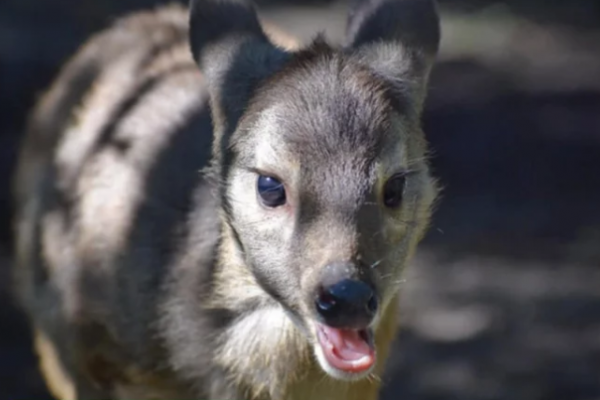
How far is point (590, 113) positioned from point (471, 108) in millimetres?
805

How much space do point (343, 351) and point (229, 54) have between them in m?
1.24

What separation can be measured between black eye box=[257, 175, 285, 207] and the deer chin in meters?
0.40

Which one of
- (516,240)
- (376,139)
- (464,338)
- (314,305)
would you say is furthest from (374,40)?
(516,240)

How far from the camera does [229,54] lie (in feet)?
15.9

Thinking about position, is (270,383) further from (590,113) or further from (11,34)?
(11,34)

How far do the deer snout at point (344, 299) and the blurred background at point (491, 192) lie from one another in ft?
11.0

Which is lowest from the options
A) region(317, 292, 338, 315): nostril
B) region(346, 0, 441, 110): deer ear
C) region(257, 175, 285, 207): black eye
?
region(317, 292, 338, 315): nostril

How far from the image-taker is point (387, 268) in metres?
4.22

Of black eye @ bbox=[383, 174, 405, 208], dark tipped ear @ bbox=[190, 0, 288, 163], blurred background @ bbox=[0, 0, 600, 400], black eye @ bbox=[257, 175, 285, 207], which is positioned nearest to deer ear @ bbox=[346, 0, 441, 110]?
dark tipped ear @ bbox=[190, 0, 288, 163]

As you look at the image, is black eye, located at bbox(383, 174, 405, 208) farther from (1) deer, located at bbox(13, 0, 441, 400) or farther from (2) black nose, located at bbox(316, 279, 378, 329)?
(2) black nose, located at bbox(316, 279, 378, 329)

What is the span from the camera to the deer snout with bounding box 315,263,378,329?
3902 millimetres

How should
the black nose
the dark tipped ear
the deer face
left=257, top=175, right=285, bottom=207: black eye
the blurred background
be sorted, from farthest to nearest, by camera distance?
1. the blurred background
2. the dark tipped ear
3. left=257, top=175, right=285, bottom=207: black eye
4. the deer face
5. the black nose

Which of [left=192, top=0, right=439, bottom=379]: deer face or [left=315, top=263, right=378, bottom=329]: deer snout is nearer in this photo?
[left=315, top=263, right=378, bottom=329]: deer snout

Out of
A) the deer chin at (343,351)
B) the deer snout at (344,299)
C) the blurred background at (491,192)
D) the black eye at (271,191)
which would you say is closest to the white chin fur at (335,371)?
the deer chin at (343,351)
